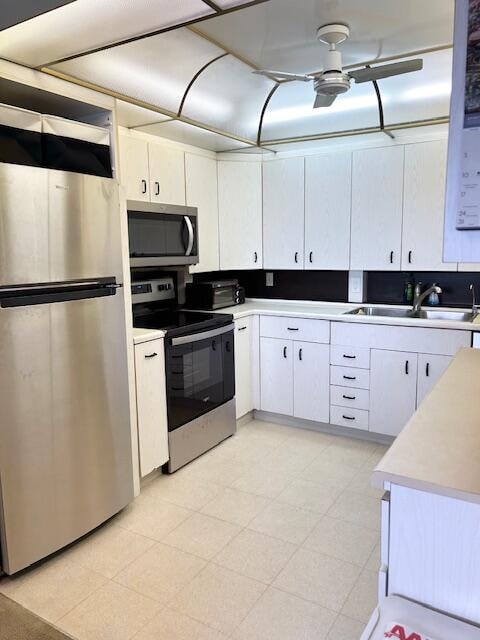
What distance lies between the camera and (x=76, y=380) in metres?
2.24

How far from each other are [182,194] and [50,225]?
172cm

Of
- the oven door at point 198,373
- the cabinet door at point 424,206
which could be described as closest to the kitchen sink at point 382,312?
the cabinet door at point 424,206

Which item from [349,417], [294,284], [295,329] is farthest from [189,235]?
[349,417]

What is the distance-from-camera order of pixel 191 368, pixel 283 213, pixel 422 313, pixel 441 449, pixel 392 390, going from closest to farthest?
pixel 441 449
pixel 191 368
pixel 392 390
pixel 422 313
pixel 283 213

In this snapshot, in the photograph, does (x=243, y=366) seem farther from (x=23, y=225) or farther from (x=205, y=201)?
(x=23, y=225)

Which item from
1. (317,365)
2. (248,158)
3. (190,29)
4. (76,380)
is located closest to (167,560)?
(76,380)

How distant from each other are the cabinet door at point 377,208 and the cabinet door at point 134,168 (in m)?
1.62

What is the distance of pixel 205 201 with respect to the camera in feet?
12.8

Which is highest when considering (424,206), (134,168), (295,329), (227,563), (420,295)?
(134,168)

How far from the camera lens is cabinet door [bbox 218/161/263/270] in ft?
13.3

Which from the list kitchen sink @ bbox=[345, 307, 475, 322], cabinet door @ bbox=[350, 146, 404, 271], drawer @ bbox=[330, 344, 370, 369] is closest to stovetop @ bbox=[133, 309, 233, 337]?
drawer @ bbox=[330, 344, 370, 369]

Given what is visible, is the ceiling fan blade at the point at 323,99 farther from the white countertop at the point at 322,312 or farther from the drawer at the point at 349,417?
the drawer at the point at 349,417

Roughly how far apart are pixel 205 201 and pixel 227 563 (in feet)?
8.81

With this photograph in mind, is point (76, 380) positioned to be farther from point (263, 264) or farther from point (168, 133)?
point (263, 264)
